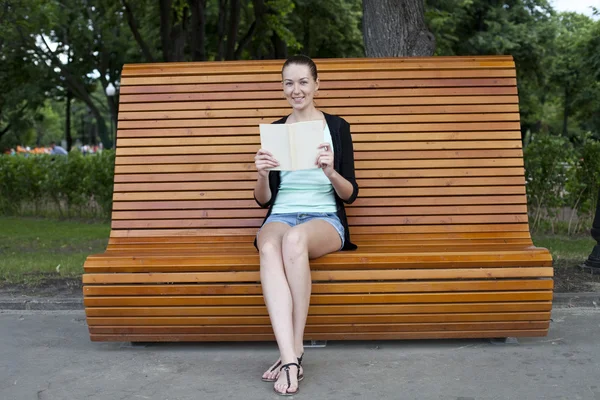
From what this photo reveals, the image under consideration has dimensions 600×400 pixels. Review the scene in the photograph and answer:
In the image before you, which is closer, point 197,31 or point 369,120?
point 369,120

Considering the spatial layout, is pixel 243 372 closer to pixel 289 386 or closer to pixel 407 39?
pixel 289 386

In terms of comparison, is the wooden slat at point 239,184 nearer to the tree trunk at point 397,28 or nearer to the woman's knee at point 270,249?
the woman's knee at point 270,249

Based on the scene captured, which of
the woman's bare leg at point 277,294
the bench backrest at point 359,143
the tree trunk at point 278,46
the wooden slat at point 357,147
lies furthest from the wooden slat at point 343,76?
the tree trunk at point 278,46

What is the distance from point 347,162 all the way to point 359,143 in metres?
0.75

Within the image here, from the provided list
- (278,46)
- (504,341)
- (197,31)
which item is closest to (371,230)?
(504,341)

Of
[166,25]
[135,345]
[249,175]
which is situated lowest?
[135,345]

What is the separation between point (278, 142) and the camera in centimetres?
441

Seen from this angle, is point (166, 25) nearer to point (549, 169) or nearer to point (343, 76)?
point (549, 169)

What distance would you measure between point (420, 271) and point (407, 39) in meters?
3.52

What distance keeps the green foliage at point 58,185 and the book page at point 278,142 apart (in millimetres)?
8904

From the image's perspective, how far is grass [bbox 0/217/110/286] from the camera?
24.2 feet

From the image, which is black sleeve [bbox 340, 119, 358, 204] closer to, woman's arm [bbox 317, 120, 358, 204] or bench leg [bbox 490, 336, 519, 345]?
woman's arm [bbox 317, 120, 358, 204]

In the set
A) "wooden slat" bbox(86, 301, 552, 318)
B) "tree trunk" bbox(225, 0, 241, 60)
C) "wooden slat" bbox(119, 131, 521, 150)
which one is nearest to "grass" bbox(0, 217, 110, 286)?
"wooden slat" bbox(119, 131, 521, 150)

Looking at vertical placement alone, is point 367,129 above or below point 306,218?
above
